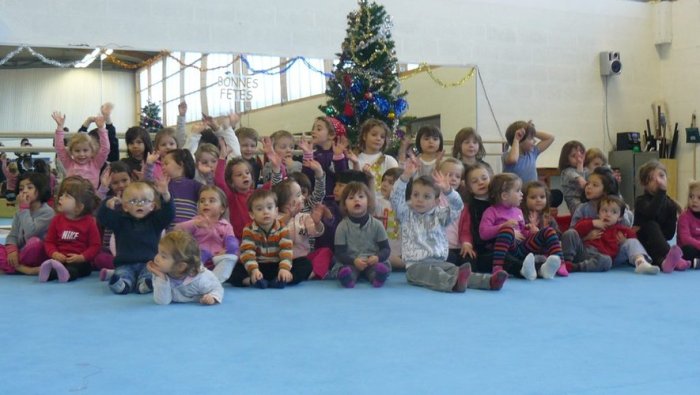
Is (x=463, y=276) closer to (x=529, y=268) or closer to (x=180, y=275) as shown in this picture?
(x=529, y=268)

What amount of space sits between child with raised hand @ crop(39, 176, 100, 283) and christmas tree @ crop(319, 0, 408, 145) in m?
3.25

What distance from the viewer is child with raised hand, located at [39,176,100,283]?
15.5ft

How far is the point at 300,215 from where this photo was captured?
4789mm

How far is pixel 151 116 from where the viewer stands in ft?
28.5

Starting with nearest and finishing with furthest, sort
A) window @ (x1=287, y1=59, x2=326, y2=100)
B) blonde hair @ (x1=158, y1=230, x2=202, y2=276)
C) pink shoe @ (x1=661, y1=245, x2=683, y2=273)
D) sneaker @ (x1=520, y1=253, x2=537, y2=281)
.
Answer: blonde hair @ (x1=158, y1=230, x2=202, y2=276) < sneaker @ (x1=520, y1=253, x2=537, y2=281) < pink shoe @ (x1=661, y1=245, x2=683, y2=273) < window @ (x1=287, y1=59, x2=326, y2=100)

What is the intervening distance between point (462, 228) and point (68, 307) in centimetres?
260

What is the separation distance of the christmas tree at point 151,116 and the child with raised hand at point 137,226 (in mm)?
4564

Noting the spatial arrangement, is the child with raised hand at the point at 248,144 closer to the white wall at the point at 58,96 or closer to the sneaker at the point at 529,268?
the sneaker at the point at 529,268

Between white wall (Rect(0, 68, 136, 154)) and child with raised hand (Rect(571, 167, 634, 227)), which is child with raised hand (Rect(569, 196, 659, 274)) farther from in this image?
white wall (Rect(0, 68, 136, 154))

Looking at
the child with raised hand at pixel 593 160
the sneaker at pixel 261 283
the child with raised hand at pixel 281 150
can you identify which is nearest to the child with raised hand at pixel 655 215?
the child with raised hand at pixel 593 160

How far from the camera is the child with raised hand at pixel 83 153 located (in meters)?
5.36

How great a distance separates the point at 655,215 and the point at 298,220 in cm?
272

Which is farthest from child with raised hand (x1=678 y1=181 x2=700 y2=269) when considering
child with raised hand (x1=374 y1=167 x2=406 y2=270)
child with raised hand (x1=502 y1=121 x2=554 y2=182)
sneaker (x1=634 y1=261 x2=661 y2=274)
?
child with raised hand (x1=374 y1=167 x2=406 y2=270)

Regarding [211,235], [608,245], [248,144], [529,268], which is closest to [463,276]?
[529,268]
